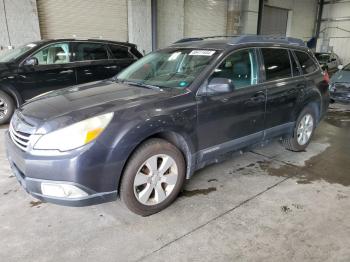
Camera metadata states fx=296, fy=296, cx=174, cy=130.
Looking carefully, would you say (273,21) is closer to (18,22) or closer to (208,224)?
(18,22)

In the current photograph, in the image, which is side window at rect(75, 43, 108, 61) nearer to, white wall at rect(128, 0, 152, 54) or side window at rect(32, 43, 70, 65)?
side window at rect(32, 43, 70, 65)

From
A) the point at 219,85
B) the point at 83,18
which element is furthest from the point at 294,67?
the point at 83,18

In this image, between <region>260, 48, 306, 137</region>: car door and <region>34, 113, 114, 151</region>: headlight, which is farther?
<region>260, 48, 306, 137</region>: car door

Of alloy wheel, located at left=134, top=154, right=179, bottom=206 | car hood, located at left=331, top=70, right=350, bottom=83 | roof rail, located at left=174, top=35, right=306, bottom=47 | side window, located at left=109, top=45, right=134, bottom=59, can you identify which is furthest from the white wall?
alloy wheel, located at left=134, top=154, right=179, bottom=206

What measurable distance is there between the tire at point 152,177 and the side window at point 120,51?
4544mm

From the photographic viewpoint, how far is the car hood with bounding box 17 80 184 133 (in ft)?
7.63

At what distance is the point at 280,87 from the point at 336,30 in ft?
61.7

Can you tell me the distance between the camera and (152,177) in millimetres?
2604

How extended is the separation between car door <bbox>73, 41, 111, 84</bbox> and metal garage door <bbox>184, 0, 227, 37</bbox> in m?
6.44

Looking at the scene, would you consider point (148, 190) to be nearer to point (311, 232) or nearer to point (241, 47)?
point (311, 232)

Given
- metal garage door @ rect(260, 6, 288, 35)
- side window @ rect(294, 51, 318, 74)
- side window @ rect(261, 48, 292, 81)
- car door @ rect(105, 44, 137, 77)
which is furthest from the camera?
metal garage door @ rect(260, 6, 288, 35)

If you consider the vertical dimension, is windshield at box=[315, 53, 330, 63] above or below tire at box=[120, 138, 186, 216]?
above

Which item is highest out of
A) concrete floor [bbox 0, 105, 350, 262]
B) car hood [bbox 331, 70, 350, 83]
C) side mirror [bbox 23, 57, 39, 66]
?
side mirror [bbox 23, 57, 39, 66]

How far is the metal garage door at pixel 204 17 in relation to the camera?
1205 centimetres
